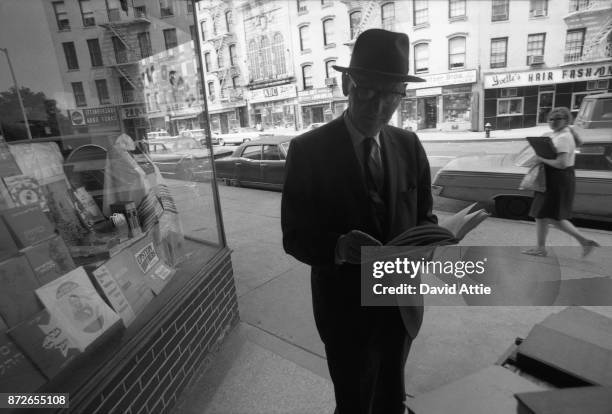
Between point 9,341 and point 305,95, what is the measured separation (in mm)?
26132

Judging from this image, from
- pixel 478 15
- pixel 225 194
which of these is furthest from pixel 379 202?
pixel 478 15

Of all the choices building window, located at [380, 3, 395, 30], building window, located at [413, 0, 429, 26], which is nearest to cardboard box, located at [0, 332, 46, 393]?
building window, located at [380, 3, 395, 30]

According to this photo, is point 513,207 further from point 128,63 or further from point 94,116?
point 94,116

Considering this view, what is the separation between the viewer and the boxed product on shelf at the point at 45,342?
1.40 meters

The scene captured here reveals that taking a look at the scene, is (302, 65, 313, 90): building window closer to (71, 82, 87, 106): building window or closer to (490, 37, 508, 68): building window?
(490, 37, 508, 68): building window

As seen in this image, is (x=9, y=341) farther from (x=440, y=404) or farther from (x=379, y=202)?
(x=440, y=404)

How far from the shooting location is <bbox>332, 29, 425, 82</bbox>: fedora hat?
1302mm

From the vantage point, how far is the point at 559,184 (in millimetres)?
4031

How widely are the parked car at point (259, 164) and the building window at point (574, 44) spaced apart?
18.1 m

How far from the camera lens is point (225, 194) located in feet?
30.0

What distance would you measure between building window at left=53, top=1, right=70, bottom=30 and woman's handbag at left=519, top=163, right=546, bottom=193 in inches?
176

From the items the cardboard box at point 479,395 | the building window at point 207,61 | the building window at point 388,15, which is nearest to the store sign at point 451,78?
the building window at point 388,15

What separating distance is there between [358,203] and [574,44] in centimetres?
2364

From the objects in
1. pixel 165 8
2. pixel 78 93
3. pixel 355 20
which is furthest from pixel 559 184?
pixel 355 20
